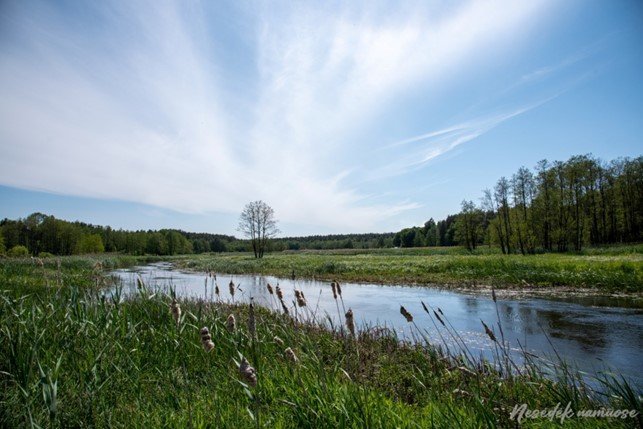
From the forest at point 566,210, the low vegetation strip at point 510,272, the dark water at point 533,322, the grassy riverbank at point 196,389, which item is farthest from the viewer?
the forest at point 566,210

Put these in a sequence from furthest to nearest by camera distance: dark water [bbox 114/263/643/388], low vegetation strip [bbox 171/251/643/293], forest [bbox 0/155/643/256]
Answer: forest [bbox 0/155/643/256]
low vegetation strip [bbox 171/251/643/293]
dark water [bbox 114/263/643/388]

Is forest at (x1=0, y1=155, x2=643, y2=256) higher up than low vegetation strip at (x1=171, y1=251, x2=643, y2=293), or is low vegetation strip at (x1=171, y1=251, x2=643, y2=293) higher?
forest at (x1=0, y1=155, x2=643, y2=256)

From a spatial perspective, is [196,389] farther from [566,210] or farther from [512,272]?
[566,210]

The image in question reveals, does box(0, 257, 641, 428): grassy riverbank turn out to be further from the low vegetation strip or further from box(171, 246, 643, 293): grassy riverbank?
the low vegetation strip

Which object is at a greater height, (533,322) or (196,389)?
(196,389)

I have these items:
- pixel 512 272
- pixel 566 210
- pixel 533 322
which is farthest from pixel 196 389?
pixel 566 210

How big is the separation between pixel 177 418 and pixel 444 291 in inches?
727

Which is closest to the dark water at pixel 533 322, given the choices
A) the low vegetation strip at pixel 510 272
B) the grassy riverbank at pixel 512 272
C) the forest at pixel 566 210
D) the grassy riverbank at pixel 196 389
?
the grassy riverbank at pixel 196 389

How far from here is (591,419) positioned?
2.95 metres

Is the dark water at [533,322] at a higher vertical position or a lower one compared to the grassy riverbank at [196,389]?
lower

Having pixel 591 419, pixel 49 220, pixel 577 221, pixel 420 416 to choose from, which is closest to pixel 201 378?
pixel 420 416

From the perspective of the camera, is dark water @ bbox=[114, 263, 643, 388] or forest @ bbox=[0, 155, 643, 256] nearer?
dark water @ bbox=[114, 263, 643, 388]

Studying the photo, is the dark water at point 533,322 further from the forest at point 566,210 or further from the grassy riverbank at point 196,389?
the forest at point 566,210

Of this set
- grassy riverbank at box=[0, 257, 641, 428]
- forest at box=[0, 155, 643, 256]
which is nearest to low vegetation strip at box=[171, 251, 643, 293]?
grassy riverbank at box=[0, 257, 641, 428]
